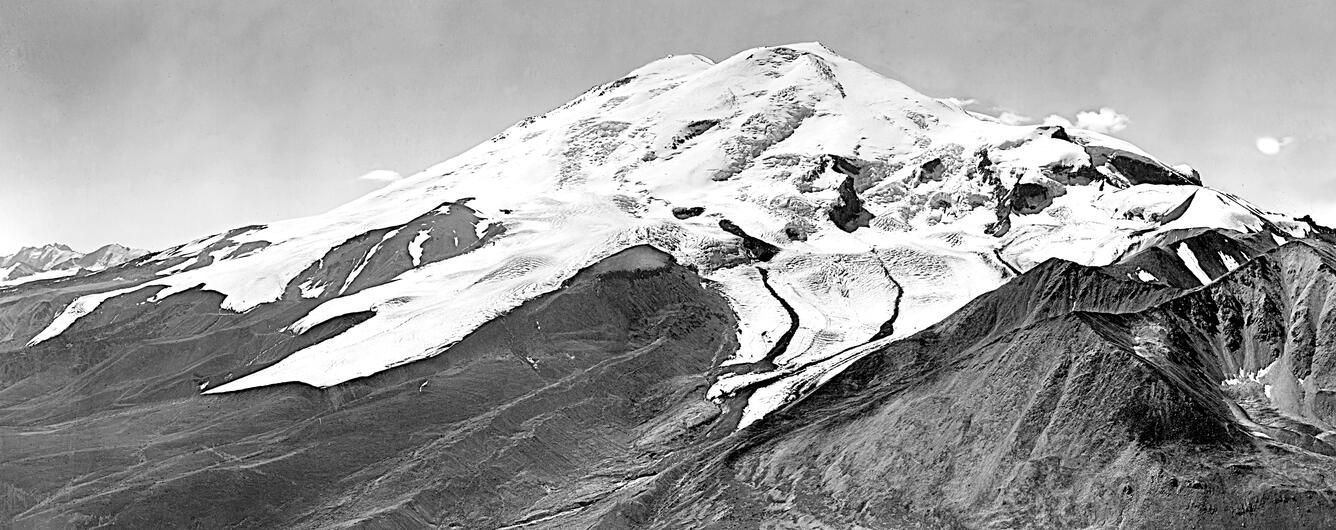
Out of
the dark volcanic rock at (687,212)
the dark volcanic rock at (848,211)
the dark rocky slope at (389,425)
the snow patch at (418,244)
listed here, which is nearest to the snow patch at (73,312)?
the dark rocky slope at (389,425)

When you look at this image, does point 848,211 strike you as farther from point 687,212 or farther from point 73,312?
point 73,312

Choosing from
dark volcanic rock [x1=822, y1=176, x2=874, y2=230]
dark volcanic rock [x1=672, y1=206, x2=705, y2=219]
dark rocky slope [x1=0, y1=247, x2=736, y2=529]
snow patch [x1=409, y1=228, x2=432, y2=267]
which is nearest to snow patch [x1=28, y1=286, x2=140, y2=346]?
dark rocky slope [x1=0, y1=247, x2=736, y2=529]

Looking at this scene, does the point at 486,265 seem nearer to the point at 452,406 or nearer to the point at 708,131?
the point at 452,406

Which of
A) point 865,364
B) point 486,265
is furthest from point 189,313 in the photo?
point 865,364

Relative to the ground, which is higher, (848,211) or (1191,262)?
(848,211)

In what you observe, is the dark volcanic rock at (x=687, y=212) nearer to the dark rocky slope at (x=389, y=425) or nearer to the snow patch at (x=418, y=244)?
the snow patch at (x=418, y=244)

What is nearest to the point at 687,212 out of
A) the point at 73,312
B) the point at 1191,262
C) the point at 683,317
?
the point at 683,317
